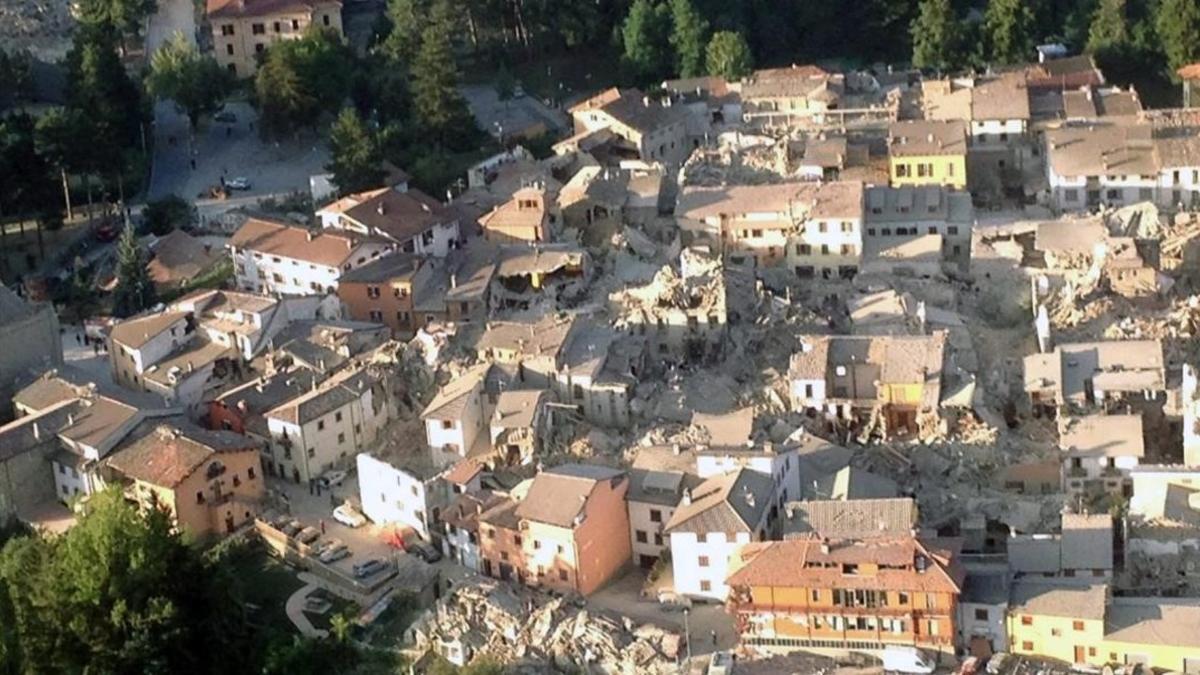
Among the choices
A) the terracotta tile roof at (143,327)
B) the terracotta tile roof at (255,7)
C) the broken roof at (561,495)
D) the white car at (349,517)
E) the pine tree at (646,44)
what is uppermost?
the terracotta tile roof at (255,7)

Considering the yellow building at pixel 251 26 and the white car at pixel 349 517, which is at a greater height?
the yellow building at pixel 251 26

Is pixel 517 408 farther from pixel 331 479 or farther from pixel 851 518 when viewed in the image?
pixel 851 518

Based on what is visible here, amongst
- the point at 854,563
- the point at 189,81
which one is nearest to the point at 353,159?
the point at 189,81

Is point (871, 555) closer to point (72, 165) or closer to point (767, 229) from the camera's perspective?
point (767, 229)

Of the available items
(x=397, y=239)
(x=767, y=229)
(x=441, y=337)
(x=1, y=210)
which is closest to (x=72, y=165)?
(x=1, y=210)

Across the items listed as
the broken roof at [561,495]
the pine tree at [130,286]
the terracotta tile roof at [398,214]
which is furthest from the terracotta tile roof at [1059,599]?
the pine tree at [130,286]

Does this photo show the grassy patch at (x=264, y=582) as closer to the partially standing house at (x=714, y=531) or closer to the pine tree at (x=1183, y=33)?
the partially standing house at (x=714, y=531)
